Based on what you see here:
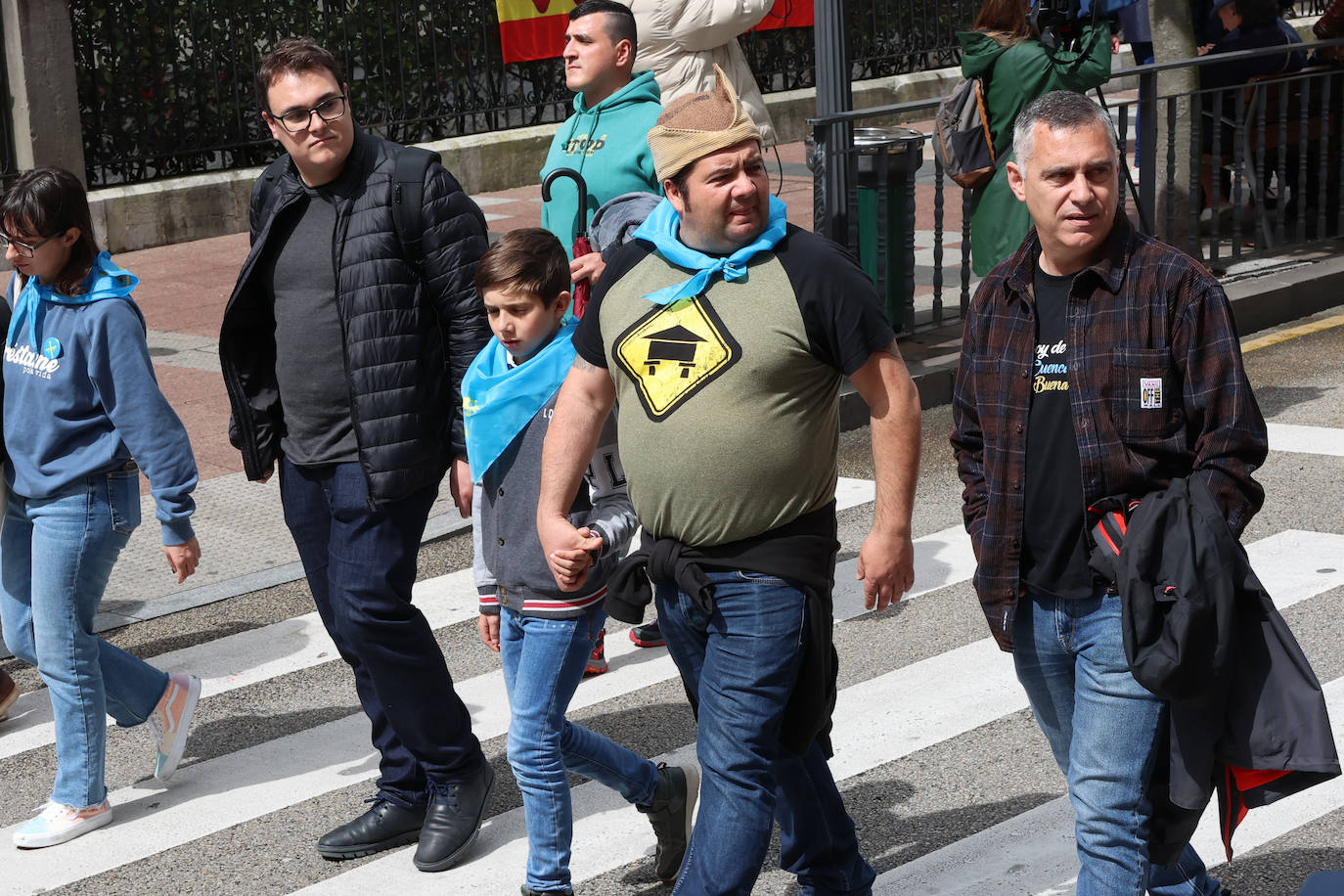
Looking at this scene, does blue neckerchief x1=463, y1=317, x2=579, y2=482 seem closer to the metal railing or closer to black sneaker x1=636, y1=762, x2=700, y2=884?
black sneaker x1=636, y1=762, x2=700, y2=884

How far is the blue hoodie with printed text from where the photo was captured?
4.79m

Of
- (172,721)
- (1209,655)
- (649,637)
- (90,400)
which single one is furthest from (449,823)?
(1209,655)

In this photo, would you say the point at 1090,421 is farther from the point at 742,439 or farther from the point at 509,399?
the point at 509,399

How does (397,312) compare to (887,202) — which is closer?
(397,312)

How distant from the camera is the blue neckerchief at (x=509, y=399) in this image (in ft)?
13.7

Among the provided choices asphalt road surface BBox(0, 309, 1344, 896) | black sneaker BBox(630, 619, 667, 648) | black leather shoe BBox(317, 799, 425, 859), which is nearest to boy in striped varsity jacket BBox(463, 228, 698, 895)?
asphalt road surface BBox(0, 309, 1344, 896)

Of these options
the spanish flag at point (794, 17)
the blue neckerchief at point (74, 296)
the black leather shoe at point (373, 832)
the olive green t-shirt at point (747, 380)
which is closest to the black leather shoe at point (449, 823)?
the black leather shoe at point (373, 832)

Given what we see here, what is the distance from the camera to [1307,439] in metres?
8.25

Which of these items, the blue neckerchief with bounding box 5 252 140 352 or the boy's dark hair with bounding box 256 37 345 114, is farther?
the blue neckerchief with bounding box 5 252 140 352

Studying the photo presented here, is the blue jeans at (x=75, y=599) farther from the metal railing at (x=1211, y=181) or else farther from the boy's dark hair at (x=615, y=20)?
the metal railing at (x=1211, y=181)

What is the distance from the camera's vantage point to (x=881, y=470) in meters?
3.65

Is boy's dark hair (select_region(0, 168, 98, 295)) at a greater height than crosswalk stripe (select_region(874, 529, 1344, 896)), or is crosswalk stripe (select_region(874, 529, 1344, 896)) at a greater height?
boy's dark hair (select_region(0, 168, 98, 295))

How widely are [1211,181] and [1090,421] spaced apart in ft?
29.8

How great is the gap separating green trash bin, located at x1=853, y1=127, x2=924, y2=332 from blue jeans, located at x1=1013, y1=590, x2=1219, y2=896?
6.18 m
